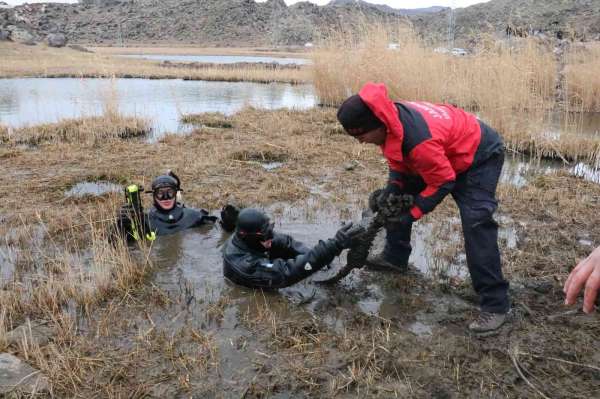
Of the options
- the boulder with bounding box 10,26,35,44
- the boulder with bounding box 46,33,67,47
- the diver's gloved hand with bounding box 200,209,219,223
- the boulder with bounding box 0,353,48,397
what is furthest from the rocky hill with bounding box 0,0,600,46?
the boulder with bounding box 0,353,48,397

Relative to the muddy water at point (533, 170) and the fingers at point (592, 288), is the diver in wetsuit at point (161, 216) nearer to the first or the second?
the fingers at point (592, 288)

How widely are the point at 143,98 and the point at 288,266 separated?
14.6 meters

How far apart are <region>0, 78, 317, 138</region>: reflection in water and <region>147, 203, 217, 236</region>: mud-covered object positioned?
18.8 feet

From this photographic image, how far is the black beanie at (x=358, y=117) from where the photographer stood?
3.09m

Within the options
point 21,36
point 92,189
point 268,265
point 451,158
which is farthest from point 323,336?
point 21,36

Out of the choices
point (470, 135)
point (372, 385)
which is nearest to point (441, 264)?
point (470, 135)

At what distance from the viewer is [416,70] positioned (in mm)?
11352

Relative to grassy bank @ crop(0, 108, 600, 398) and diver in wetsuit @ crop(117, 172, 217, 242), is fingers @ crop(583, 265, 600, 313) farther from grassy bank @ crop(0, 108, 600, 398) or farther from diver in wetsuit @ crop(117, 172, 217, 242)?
diver in wetsuit @ crop(117, 172, 217, 242)

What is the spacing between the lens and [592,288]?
4.14 feet

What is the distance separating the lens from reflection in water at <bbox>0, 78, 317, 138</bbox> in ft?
41.0

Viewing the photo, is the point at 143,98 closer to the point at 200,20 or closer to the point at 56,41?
the point at 56,41

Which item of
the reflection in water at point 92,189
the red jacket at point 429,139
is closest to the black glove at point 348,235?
the red jacket at point 429,139

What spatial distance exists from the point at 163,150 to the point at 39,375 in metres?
6.53

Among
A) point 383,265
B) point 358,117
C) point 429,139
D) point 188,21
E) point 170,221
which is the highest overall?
point 188,21
